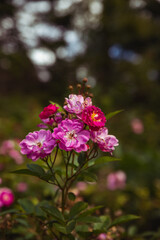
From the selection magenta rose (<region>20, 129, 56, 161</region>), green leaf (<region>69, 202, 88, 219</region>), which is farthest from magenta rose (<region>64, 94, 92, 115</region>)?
green leaf (<region>69, 202, 88, 219</region>)

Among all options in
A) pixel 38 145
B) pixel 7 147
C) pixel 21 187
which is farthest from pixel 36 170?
pixel 7 147

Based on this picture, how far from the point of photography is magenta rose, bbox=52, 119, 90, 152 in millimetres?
850

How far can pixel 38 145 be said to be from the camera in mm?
888

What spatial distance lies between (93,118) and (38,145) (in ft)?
0.70

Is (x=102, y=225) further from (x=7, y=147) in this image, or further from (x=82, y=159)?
(x=7, y=147)

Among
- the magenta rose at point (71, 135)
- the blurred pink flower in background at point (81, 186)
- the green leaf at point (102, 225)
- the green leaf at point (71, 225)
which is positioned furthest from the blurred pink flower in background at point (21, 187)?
the magenta rose at point (71, 135)

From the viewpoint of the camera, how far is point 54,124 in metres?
0.90

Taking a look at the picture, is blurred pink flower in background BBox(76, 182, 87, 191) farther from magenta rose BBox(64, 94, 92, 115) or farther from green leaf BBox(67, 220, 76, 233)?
magenta rose BBox(64, 94, 92, 115)

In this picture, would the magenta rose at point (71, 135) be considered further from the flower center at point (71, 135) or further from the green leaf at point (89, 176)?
the green leaf at point (89, 176)

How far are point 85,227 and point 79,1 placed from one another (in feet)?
30.8

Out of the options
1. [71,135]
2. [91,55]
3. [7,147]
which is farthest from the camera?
[91,55]

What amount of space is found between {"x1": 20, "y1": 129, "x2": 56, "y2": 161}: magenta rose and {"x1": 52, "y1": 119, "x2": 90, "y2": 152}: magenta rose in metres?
0.03

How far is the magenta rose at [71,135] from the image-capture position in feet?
2.79

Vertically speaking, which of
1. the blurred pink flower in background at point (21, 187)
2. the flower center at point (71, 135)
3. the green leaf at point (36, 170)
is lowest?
the green leaf at point (36, 170)
